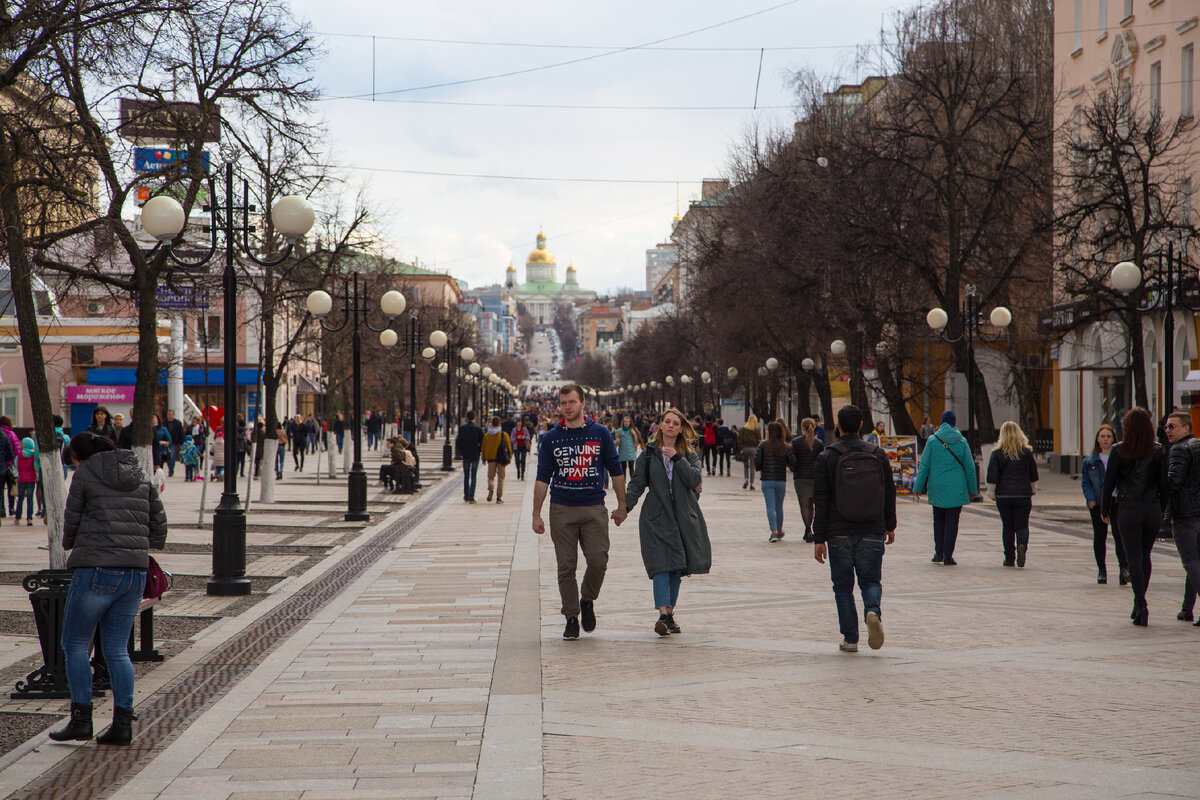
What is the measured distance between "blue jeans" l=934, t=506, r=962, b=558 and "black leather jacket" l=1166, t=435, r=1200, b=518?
4.76m

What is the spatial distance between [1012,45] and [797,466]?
29.4 metres

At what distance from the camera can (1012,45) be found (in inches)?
1711

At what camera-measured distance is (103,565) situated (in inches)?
277

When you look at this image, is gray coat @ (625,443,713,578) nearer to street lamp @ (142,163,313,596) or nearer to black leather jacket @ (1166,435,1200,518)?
black leather jacket @ (1166,435,1200,518)

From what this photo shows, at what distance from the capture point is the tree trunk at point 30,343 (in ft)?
39.6

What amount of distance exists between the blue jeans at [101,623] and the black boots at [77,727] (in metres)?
0.04

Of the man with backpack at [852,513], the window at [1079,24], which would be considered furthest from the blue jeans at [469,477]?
the window at [1079,24]

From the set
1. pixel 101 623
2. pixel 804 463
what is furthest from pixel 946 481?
pixel 101 623

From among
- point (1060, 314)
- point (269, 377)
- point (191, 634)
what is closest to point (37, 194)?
point (191, 634)

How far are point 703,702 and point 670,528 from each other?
277 centimetres

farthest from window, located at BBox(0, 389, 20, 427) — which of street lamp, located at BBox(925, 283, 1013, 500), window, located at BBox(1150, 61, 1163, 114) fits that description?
window, located at BBox(1150, 61, 1163, 114)

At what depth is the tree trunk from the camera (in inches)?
476

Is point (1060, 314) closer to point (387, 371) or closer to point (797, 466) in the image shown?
point (797, 466)

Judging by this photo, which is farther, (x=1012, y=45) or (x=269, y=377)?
(x=1012, y=45)
